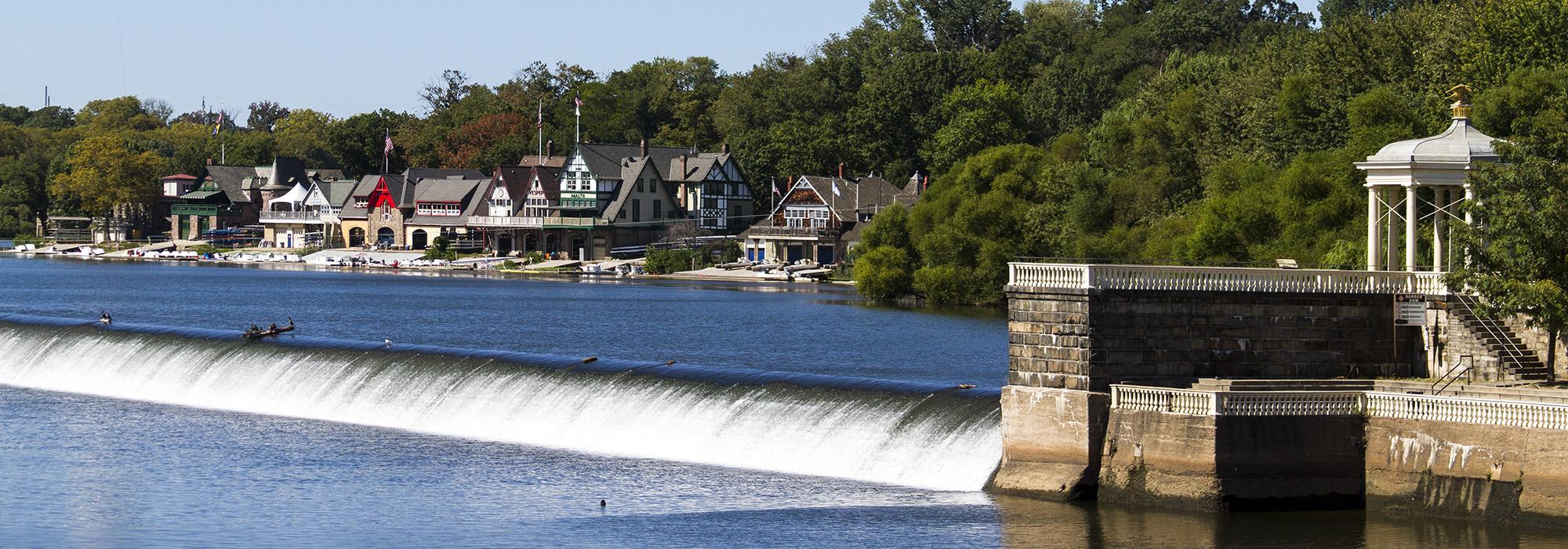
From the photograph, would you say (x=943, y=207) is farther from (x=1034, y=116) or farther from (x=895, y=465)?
(x=895, y=465)

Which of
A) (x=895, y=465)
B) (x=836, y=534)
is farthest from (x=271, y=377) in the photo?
(x=836, y=534)

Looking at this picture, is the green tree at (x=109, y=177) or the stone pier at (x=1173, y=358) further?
the green tree at (x=109, y=177)

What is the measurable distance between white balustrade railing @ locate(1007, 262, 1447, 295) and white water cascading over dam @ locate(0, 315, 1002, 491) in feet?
13.4

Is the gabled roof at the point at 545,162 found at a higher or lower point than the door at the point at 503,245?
higher

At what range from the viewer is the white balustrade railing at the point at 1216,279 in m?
34.6

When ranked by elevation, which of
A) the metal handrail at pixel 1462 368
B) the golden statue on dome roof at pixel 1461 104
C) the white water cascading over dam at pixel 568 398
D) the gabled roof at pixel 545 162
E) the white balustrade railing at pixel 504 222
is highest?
the gabled roof at pixel 545 162

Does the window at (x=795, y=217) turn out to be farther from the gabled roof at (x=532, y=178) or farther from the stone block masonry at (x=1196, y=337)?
the stone block masonry at (x=1196, y=337)

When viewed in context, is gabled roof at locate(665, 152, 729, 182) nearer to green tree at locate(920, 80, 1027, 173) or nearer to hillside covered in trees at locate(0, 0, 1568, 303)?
hillside covered in trees at locate(0, 0, 1568, 303)

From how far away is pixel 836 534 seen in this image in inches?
1292

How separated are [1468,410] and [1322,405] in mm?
2585

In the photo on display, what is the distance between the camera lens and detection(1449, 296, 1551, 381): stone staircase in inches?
1406

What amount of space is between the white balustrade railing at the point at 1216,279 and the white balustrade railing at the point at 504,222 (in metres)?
118

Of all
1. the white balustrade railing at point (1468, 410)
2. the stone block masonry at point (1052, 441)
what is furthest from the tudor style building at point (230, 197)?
the white balustrade railing at point (1468, 410)

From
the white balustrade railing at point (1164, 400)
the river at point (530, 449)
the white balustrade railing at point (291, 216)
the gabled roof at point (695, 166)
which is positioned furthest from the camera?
the white balustrade railing at point (291, 216)
